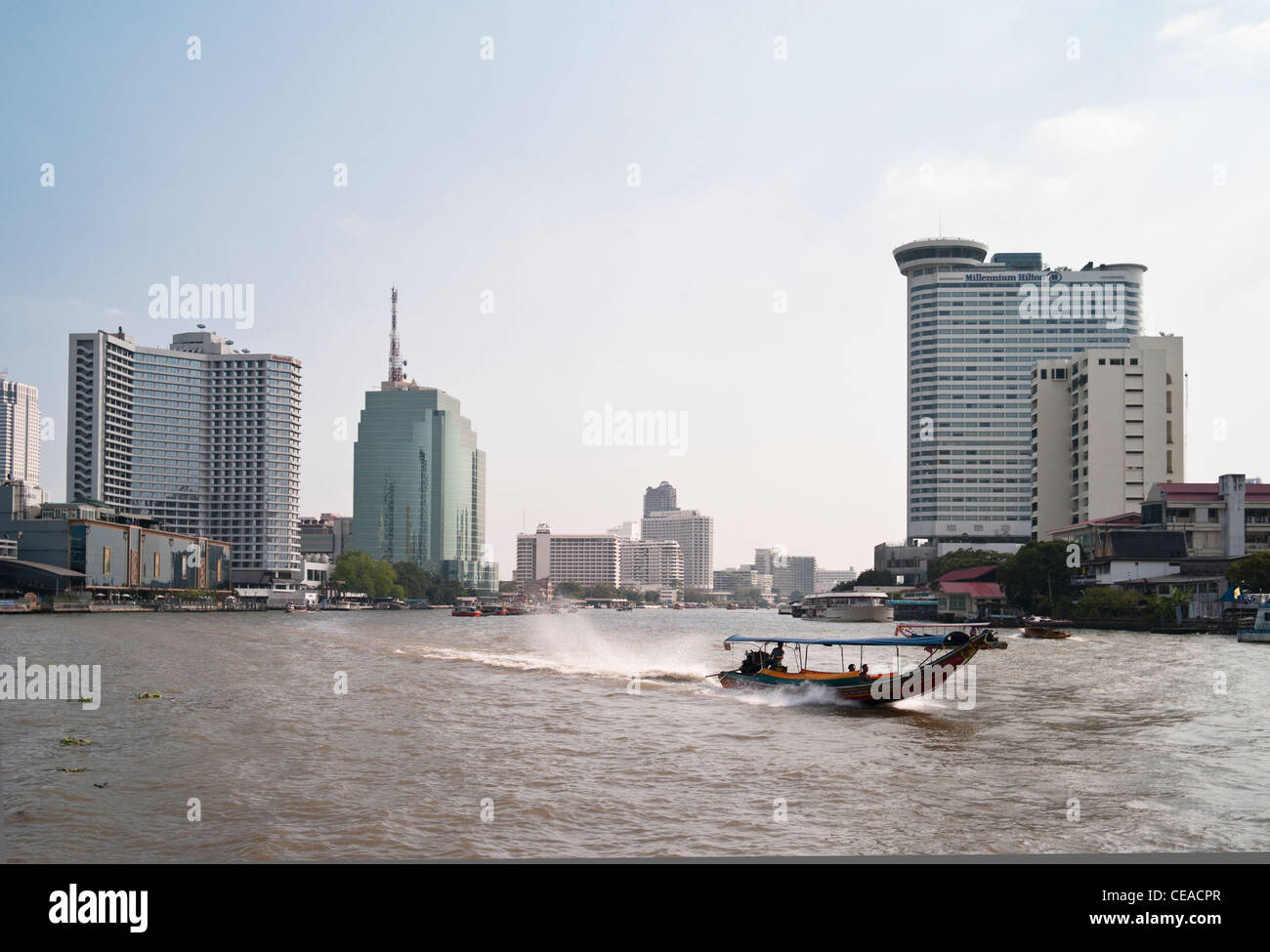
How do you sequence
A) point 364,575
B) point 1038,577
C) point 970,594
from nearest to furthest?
point 1038,577
point 970,594
point 364,575

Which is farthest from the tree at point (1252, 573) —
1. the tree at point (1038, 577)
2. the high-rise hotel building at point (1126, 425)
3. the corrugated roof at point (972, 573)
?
the corrugated roof at point (972, 573)

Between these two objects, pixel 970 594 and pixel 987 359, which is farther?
pixel 987 359

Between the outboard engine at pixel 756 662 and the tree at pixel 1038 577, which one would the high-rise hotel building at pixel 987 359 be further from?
the outboard engine at pixel 756 662

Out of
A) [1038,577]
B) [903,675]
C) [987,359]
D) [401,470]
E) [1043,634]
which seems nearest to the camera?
[903,675]

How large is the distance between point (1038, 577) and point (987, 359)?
7483 centimetres

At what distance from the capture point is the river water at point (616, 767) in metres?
13.9

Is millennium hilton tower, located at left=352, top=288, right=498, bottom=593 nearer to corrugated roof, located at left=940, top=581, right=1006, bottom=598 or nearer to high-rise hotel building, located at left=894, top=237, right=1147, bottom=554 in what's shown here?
high-rise hotel building, located at left=894, top=237, right=1147, bottom=554

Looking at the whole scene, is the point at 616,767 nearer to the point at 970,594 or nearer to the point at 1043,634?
the point at 1043,634

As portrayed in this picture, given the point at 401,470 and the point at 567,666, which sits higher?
the point at 401,470

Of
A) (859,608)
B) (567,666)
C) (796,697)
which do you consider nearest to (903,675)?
(796,697)

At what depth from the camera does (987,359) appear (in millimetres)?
158875

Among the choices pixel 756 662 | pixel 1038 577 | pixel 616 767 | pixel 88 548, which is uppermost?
pixel 88 548

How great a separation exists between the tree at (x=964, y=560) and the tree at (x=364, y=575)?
82.5 metres
